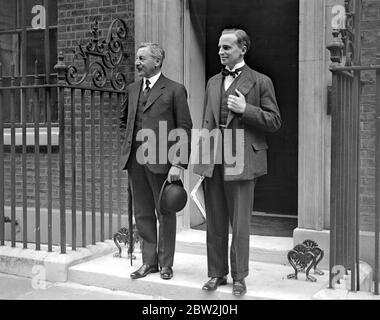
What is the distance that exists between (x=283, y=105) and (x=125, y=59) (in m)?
2.02

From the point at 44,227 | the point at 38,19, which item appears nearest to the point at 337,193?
the point at 44,227

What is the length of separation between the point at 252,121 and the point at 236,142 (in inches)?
9.2

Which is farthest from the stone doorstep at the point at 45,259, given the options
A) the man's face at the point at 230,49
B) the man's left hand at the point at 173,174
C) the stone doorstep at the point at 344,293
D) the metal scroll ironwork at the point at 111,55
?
the man's face at the point at 230,49

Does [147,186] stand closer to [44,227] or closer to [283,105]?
[283,105]

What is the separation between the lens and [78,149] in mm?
6816

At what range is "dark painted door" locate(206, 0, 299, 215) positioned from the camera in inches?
256

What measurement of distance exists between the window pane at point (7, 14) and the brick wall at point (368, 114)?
4853 mm

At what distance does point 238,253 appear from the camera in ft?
14.1

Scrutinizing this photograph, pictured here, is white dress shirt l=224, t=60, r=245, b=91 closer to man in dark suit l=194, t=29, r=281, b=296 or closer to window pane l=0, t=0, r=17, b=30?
man in dark suit l=194, t=29, r=281, b=296

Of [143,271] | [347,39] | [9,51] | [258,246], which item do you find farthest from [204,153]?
[9,51]

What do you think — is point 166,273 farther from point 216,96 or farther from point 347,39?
point 347,39

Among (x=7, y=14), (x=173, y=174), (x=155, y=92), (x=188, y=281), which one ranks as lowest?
(x=188, y=281)

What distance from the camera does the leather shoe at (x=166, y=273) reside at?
479 centimetres

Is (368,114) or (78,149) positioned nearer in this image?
(368,114)
